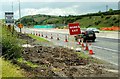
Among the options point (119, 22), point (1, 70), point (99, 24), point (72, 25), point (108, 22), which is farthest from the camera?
point (99, 24)

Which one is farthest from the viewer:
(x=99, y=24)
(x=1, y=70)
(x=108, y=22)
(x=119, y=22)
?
(x=99, y=24)

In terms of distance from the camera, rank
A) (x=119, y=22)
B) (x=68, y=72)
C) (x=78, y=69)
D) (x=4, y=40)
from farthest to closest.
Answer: (x=119, y=22) < (x=4, y=40) < (x=78, y=69) < (x=68, y=72)

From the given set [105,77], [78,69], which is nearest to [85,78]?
[105,77]

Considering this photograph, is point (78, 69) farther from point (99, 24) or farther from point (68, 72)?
point (99, 24)

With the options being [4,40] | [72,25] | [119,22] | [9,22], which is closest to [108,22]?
[119,22]

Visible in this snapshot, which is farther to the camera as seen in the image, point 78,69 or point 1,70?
point 78,69

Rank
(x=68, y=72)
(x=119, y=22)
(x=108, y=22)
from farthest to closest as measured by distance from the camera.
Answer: (x=108, y=22) → (x=119, y=22) → (x=68, y=72)

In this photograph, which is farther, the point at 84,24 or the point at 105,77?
the point at 84,24

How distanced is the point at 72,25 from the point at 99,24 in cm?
8440

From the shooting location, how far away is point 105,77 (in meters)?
12.6

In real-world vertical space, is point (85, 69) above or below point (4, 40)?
below

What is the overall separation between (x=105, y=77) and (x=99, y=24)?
96.1m

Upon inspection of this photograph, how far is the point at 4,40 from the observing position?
15.8m

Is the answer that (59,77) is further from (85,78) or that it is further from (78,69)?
(78,69)
